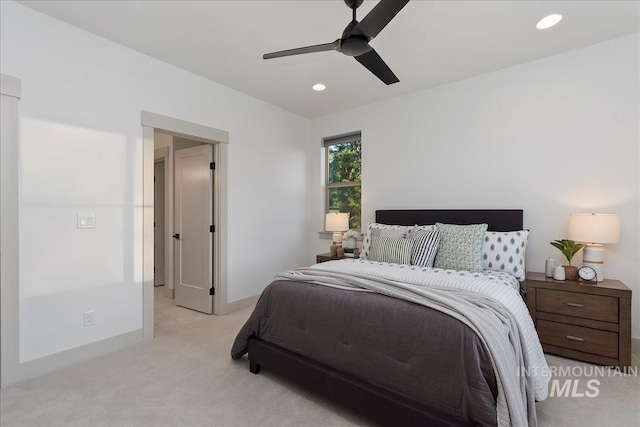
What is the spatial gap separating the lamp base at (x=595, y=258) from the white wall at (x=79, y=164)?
392 centimetres

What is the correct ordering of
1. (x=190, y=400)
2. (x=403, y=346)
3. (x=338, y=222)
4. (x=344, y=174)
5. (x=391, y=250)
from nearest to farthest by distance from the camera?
(x=403, y=346)
(x=190, y=400)
(x=391, y=250)
(x=338, y=222)
(x=344, y=174)

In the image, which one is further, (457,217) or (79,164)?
(457,217)

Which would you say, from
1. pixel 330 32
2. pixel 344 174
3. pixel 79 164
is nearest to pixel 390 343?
pixel 330 32

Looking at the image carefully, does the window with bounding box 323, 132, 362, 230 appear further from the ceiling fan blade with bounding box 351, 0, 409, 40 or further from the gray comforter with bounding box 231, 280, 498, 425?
the ceiling fan blade with bounding box 351, 0, 409, 40

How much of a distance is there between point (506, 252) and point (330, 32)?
2478mm

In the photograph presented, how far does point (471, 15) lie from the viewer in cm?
232

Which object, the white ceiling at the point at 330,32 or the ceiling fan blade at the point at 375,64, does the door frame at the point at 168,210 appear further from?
the ceiling fan blade at the point at 375,64

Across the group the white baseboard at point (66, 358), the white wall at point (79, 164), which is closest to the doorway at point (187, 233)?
the white baseboard at point (66, 358)

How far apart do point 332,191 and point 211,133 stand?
2.04 meters

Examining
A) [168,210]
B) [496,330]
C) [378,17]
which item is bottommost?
[496,330]

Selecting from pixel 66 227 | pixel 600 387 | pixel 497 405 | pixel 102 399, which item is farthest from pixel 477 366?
pixel 66 227

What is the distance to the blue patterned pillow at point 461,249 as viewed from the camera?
2.71 m

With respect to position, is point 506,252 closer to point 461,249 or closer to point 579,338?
point 461,249

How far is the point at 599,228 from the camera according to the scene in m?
2.50
